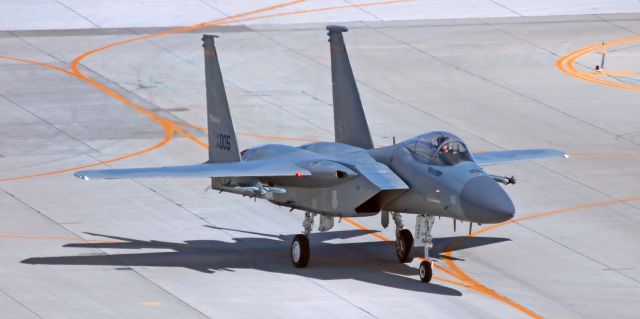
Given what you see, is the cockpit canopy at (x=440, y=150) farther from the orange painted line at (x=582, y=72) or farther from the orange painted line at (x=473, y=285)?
the orange painted line at (x=582, y=72)

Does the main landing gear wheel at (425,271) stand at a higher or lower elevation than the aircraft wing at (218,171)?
lower

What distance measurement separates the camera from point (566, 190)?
41.7 metres

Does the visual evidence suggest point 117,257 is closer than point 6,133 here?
Yes

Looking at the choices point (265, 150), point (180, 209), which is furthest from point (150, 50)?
point (265, 150)

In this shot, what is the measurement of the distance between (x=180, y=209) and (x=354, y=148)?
658 cm

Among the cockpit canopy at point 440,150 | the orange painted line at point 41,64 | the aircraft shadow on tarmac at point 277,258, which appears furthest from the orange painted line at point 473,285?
the orange painted line at point 41,64

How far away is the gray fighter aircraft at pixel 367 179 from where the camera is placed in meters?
30.8

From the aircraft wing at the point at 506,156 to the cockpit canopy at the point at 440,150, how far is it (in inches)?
100

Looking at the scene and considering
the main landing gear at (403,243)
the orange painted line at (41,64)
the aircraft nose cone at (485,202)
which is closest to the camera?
the aircraft nose cone at (485,202)

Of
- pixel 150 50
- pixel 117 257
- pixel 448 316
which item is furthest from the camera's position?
pixel 150 50

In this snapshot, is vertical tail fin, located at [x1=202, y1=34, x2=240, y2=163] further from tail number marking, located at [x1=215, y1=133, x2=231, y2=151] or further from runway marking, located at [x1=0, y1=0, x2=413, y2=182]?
runway marking, located at [x1=0, y1=0, x2=413, y2=182]

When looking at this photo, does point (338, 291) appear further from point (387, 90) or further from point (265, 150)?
point (387, 90)

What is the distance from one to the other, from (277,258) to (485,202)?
621 cm

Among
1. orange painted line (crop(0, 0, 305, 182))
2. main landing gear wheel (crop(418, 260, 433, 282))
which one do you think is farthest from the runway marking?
main landing gear wheel (crop(418, 260, 433, 282))
